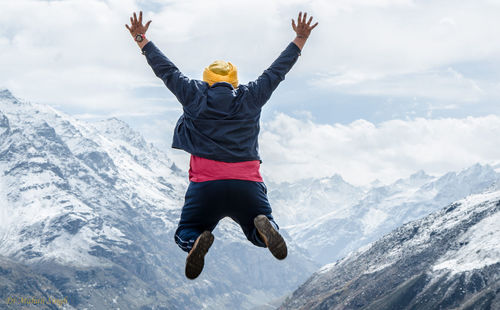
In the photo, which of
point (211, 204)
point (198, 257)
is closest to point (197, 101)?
point (211, 204)

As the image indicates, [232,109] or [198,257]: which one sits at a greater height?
[232,109]

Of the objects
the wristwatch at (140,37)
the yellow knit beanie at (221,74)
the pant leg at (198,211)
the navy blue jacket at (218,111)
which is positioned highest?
the wristwatch at (140,37)

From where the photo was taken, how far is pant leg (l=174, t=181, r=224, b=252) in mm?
9578

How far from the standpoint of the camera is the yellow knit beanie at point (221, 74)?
31.6ft

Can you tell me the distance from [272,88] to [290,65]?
61 centimetres

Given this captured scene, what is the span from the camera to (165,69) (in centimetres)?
940

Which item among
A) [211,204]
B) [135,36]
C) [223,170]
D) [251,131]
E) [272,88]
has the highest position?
[135,36]

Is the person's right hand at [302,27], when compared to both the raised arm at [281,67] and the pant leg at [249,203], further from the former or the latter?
the pant leg at [249,203]

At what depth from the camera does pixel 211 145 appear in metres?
9.26

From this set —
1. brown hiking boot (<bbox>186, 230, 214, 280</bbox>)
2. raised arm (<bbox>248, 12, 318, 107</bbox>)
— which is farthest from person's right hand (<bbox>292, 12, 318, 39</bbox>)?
brown hiking boot (<bbox>186, 230, 214, 280</bbox>)

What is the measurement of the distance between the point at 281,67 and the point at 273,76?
0.96ft

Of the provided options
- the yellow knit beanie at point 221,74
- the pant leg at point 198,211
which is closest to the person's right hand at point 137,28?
A: the yellow knit beanie at point 221,74

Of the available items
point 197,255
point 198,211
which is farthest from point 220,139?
point 197,255

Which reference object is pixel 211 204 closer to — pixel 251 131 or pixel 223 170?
pixel 223 170
